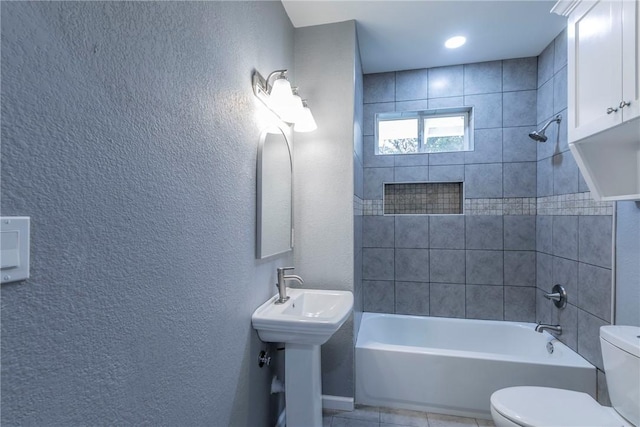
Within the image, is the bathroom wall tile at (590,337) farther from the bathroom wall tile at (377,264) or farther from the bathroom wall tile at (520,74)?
the bathroom wall tile at (520,74)

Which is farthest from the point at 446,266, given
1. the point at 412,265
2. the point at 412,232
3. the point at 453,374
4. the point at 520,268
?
the point at 453,374

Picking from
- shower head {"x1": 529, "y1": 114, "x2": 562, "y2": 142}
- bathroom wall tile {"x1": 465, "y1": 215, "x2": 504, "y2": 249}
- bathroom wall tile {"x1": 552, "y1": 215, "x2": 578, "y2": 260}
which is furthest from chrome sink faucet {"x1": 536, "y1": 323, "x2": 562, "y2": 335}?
shower head {"x1": 529, "y1": 114, "x2": 562, "y2": 142}

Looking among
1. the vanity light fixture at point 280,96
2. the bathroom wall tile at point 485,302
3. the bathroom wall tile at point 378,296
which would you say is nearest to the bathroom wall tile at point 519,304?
the bathroom wall tile at point 485,302

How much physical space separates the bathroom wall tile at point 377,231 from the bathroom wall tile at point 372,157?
506 mm

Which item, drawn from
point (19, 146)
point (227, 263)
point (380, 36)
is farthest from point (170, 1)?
point (380, 36)

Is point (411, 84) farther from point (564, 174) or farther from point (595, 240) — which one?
point (595, 240)

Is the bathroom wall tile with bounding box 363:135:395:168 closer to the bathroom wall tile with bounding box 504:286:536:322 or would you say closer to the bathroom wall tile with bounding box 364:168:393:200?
the bathroom wall tile with bounding box 364:168:393:200

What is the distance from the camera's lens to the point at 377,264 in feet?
8.97

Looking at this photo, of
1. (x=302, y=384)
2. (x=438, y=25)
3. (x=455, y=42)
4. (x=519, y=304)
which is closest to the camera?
(x=302, y=384)

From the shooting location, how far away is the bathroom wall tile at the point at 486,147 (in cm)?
253

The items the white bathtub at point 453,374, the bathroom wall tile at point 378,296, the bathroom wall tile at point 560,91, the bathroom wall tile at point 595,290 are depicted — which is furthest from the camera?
the bathroom wall tile at point 378,296

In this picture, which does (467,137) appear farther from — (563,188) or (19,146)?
(19,146)

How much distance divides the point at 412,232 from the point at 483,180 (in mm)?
767

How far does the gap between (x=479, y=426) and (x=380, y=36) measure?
2778 mm
